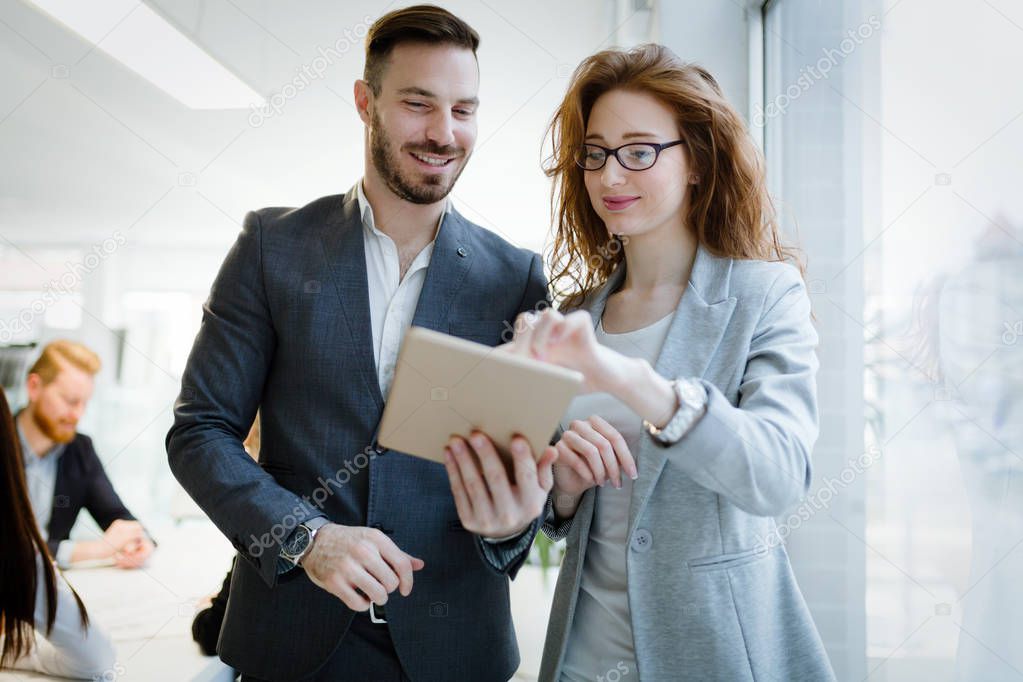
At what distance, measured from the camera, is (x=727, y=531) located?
49.4 inches

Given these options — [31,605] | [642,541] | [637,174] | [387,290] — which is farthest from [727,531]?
[31,605]

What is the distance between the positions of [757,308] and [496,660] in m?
0.84

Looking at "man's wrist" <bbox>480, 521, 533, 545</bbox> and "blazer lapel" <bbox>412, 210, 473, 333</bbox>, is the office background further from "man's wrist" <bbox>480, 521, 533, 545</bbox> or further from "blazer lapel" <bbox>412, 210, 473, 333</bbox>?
"blazer lapel" <bbox>412, 210, 473, 333</bbox>

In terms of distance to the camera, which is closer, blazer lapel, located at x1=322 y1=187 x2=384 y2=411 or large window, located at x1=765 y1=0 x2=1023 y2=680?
large window, located at x1=765 y1=0 x2=1023 y2=680

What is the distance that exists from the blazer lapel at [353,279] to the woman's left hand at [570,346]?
0.52m

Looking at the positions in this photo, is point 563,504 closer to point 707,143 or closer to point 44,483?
point 707,143

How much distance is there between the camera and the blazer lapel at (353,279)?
1.48m

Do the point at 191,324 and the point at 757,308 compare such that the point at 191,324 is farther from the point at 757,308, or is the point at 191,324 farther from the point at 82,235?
the point at 757,308

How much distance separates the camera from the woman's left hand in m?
1.02

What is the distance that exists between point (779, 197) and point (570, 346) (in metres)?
1.63

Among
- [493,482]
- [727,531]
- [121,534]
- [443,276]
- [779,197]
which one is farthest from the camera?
[121,534]

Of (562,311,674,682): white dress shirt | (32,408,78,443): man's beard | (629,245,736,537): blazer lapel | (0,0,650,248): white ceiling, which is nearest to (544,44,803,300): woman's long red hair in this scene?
(629,245,736,537): blazer lapel

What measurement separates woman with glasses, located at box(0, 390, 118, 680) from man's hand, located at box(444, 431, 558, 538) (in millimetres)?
1556

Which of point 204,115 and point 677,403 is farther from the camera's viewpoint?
point 204,115
